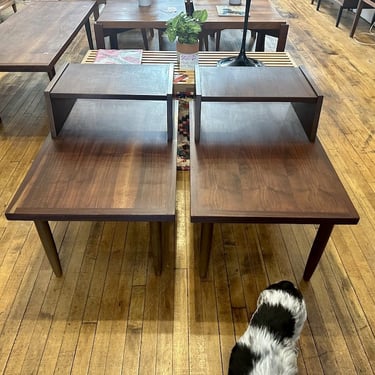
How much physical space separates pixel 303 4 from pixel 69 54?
11.5 ft

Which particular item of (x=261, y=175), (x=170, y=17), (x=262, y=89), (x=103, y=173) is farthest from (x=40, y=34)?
(x=261, y=175)

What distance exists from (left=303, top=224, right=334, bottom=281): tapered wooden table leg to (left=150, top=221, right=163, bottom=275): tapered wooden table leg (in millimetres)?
604

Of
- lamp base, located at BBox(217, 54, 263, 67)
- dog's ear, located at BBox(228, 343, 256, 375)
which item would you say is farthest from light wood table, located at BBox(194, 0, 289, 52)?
dog's ear, located at BBox(228, 343, 256, 375)

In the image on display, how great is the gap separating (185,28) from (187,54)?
0.54 ft

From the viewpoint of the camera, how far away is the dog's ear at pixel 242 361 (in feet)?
3.30

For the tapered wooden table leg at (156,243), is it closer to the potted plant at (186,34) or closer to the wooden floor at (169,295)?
the wooden floor at (169,295)

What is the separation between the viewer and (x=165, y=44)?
3.67 meters

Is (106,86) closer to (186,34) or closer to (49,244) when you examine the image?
(49,244)

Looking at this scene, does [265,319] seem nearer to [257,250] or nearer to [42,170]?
[257,250]

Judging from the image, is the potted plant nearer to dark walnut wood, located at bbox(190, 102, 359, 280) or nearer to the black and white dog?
dark walnut wood, located at bbox(190, 102, 359, 280)

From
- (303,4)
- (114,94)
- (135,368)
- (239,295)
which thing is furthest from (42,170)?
(303,4)

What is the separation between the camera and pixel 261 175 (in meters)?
1.35

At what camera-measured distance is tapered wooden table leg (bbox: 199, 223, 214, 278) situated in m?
1.31

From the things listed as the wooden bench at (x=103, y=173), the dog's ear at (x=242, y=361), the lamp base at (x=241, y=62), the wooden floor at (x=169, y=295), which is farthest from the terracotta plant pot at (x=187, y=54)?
the dog's ear at (x=242, y=361)
